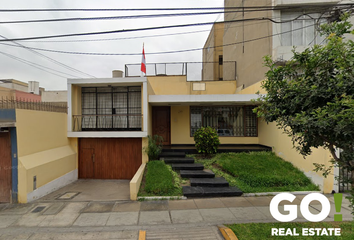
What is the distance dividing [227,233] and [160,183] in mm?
2752

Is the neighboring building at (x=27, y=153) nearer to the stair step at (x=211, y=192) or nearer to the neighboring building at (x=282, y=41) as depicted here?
the stair step at (x=211, y=192)

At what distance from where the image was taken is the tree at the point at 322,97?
8.12ft

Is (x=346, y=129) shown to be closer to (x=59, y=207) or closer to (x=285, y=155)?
(x=285, y=155)

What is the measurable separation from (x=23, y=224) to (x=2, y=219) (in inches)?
32.5

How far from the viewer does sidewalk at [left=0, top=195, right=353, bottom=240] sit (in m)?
3.96

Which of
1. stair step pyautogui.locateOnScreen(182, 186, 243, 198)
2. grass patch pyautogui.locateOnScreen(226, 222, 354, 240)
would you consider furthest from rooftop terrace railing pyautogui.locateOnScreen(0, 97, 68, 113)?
grass patch pyautogui.locateOnScreen(226, 222, 354, 240)

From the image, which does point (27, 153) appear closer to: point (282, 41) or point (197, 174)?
point (197, 174)

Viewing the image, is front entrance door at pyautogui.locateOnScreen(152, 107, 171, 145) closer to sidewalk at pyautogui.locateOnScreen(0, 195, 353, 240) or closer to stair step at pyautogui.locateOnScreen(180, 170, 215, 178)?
stair step at pyautogui.locateOnScreen(180, 170, 215, 178)

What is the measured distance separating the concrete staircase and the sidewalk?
205mm

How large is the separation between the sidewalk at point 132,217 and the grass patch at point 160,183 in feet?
1.32

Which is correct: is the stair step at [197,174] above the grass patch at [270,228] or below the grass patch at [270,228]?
above

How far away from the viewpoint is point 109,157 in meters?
8.63

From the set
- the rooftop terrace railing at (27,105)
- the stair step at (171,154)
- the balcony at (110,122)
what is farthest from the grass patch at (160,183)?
the rooftop terrace railing at (27,105)

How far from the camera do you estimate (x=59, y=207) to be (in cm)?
522
